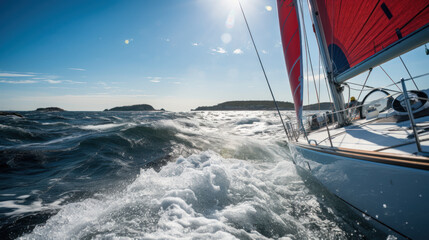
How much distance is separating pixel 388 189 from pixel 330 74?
349 centimetres

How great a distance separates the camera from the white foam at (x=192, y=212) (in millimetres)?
2281

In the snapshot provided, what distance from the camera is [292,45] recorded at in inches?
170

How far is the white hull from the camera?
148cm

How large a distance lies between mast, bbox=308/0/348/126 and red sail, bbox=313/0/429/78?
0.08m

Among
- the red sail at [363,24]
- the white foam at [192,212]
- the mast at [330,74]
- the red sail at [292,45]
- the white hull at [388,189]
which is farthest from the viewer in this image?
the mast at [330,74]

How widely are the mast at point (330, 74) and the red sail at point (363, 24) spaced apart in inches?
3.2

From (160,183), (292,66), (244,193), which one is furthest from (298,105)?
(160,183)

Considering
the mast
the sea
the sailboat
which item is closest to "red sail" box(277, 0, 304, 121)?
the sailboat

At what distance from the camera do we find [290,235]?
239 cm

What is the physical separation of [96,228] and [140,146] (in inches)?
226

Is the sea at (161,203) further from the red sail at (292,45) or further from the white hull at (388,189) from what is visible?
the red sail at (292,45)

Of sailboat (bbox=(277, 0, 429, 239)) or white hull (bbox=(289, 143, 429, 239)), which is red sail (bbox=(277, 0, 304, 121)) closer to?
sailboat (bbox=(277, 0, 429, 239))

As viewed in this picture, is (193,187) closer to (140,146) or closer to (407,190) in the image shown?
(407,190)

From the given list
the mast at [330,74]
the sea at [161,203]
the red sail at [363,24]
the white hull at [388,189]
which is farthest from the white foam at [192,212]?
the red sail at [363,24]
